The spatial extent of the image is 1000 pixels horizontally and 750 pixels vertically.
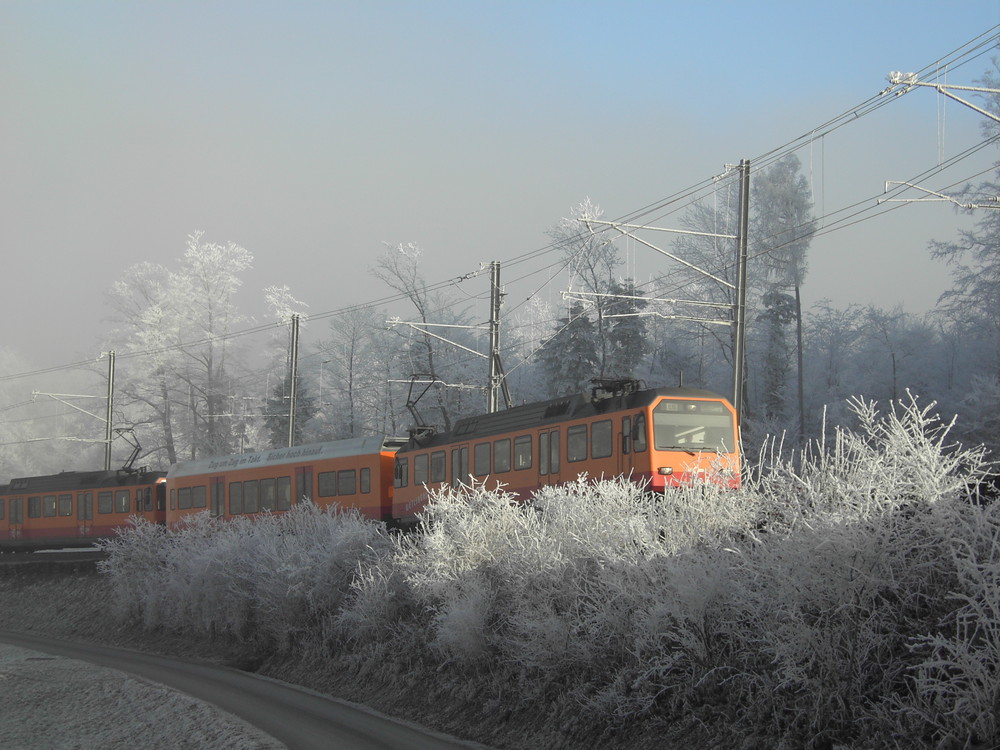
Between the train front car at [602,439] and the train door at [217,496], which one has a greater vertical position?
the train front car at [602,439]

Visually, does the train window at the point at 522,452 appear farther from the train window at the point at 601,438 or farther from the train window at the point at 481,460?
the train window at the point at 601,438

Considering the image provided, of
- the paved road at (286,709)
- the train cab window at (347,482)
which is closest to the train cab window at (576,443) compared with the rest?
the paved road at (286,709)

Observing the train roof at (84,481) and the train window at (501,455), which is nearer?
the train window at (501,455)

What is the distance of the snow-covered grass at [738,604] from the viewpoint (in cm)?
764

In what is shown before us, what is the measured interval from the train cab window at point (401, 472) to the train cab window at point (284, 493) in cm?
496

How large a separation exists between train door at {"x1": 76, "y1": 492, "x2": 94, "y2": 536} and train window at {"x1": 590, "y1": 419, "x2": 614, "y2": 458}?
26.1m

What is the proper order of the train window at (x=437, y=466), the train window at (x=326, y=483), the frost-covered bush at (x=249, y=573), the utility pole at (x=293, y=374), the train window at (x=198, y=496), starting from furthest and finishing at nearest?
the utility pole at (x=293, y=374)
the train window at (x=198, y=496)
the train window at (x=326, y=483)
the train window at (x=437, y=466)
the frost-covered bush at (x=249, y=573)

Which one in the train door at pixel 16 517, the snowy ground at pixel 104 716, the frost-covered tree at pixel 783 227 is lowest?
the snowy ground at pixel 104 716

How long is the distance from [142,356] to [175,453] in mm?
6109

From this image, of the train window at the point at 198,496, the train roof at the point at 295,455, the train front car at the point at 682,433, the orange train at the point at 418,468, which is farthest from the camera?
the train window at the point at 198,496

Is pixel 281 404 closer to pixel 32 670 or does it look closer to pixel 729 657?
pixel 32 670

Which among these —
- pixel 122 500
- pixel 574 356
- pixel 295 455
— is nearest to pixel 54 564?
pixel 122 500

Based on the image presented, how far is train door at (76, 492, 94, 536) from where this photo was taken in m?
38.9

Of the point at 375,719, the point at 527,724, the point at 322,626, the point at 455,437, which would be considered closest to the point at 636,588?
the point at 527,724
